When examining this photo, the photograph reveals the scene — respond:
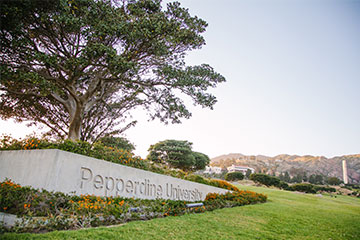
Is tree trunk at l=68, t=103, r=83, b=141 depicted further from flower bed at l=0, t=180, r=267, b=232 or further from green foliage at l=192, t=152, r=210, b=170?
green foliage at l=192, t=152, r=210, b=170

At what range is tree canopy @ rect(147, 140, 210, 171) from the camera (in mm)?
25680

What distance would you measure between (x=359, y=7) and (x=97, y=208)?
840 centimetres

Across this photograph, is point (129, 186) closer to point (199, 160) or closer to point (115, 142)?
point (115, 142)

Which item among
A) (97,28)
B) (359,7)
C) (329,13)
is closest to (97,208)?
(97,28)

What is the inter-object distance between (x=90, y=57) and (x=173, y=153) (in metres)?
18.5

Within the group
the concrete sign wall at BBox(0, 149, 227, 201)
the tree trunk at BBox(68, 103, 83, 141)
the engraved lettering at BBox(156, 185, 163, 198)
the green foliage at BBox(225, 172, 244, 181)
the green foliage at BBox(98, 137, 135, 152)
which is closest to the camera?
the concrete sign wall at BBox(0, 149, 227, 201)

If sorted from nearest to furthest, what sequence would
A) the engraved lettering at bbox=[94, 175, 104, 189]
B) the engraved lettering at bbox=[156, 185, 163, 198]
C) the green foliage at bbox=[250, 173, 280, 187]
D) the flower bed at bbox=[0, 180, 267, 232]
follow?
the flower bed at bbox=[0, 180, 267, 232] < the engraved lettering at bbox=[94, 175, 104, 189] < the engraved lettering at bbox=[156, 185, 163, 198] < the green foliage at bbox=[250, 173, 280, 187]

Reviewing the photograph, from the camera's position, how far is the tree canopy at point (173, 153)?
25680mm

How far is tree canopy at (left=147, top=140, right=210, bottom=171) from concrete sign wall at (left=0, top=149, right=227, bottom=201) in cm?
1729

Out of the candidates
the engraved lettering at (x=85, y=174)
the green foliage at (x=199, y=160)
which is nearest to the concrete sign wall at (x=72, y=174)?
the engraved lettering at (x=85, y=174)

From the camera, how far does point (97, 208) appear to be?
4.58m

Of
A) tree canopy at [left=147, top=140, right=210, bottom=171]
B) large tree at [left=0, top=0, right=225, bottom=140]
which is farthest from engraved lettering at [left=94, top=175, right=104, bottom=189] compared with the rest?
tree canopy at [left=147, top=140, right=210, bottom=171]

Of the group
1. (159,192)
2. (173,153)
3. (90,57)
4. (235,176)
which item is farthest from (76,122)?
(235,176)

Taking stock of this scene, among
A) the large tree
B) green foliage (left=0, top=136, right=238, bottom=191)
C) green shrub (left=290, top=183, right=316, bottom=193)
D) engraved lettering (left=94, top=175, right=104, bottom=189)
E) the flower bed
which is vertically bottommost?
green shrub (left=290, top=183, right=316, bottom=193)
